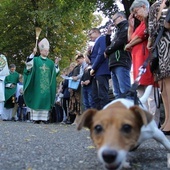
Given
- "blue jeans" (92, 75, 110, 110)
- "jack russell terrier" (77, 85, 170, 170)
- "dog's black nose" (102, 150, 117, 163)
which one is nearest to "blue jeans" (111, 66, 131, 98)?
"blue jeans" (92, 75, 110, 110)

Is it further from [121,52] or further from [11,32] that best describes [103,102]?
[11,32]

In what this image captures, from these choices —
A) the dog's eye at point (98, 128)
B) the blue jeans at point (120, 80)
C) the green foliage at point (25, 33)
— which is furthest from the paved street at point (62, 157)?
the green foliage at point (25, 33)

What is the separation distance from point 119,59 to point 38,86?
5246 mm

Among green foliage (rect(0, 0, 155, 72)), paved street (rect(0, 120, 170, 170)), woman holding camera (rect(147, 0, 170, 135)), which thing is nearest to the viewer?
paved street (rect(0, 120, 170, 170))

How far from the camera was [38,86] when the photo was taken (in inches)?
463

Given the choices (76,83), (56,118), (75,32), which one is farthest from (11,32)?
(76,83)

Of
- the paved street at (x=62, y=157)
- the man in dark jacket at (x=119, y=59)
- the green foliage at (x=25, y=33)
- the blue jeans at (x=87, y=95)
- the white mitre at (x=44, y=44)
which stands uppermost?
the green foliage at (x=25, y=33)

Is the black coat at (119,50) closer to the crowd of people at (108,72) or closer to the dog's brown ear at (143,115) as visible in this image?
the crowd of people at (108,72)

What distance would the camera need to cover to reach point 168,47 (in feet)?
17.8

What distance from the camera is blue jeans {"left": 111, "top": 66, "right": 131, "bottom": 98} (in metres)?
6.63

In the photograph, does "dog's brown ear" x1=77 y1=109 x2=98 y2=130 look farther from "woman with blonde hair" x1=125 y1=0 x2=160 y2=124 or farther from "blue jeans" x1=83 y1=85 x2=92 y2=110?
"blue jeans" x1=83 y1=85 x2=92 y2=110

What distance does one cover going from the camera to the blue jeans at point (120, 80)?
663 cm

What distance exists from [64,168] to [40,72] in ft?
26.8

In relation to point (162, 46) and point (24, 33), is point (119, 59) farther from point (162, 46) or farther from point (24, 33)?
point (24, 33)
